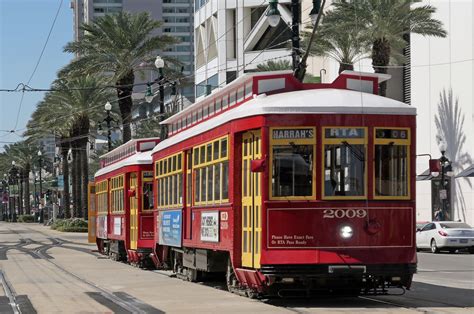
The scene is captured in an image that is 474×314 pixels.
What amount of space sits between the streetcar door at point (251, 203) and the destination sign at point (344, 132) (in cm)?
103

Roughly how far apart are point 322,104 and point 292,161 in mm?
969

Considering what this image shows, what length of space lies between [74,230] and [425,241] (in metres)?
33.9

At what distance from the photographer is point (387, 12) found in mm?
39375

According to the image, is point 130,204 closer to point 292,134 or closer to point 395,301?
point 395,301

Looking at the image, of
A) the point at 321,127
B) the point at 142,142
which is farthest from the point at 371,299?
the point at 142,142

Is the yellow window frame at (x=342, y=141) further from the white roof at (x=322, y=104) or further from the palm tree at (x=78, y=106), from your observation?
the palm tree at (x=78, y=106)

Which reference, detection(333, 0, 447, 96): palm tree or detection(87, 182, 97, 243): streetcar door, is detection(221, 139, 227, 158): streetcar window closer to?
detection(87, 182, 97, 243): streetcar door

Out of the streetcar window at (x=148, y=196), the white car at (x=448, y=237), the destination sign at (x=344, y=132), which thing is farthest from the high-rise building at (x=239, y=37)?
the destination sign at (x=344, y=132)

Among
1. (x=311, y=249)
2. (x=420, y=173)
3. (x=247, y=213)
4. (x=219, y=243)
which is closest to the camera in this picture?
(x=311, y=249)

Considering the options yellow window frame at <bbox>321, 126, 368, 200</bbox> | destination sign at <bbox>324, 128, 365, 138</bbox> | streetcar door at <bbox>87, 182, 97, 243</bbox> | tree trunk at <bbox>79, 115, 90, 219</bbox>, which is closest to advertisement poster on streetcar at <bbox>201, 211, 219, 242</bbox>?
yellow window frame at <bbox>321, 126, 368, 200</bbox>

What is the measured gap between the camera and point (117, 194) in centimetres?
2869

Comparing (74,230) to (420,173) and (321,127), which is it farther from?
(321,127)

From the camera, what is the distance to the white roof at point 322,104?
44.7ft

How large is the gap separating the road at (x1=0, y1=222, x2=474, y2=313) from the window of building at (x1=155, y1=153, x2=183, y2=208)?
1.74 metres
